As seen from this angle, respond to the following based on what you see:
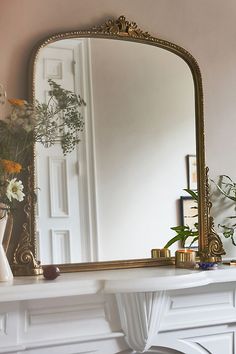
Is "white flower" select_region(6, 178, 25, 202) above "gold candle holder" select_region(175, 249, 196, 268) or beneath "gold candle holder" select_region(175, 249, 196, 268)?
above

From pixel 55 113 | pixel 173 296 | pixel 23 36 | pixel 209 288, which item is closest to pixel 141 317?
pixel 173 296

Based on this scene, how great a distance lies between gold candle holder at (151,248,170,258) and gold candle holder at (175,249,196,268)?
0.26ft

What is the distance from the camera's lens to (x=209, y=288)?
6.49ft

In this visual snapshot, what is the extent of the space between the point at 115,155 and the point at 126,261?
429 mm

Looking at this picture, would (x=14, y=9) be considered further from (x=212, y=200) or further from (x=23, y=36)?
(x=212, y=200)

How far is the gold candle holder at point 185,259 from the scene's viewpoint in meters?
1.94

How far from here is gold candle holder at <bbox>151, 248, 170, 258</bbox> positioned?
6.66ft

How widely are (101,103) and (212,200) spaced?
66cm

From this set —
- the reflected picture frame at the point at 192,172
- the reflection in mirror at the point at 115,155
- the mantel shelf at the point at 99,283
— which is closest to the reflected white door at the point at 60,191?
the reflection in mirror at the point at 115,155

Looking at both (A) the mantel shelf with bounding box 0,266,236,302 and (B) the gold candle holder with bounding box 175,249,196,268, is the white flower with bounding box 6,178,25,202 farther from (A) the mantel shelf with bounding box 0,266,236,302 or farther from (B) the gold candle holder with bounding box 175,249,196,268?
(B) the gold candle holder with bounding box 175,249,196,268

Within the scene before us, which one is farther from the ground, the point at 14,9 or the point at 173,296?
the point at 14,9

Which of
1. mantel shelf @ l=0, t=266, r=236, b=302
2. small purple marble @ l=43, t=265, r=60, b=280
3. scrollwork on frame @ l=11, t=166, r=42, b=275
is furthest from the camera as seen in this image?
scrollwork on frame @ l=11, t=166, r=42, b=275

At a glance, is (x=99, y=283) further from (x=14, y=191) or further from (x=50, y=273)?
(x=14, y=191)

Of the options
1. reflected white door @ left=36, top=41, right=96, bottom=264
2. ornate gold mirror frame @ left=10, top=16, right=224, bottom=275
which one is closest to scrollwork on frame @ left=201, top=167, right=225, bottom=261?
ornate gold mirror frame @ left=10, top=16, right=224, bottom=275
